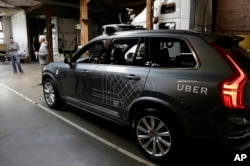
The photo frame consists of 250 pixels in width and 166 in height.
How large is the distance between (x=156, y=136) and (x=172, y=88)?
2.16 feet

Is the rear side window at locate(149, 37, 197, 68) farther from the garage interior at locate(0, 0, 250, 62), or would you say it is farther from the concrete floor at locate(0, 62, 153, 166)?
the garage interior at locate(0, 0, 250, 62)

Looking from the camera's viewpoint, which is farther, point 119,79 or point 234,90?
point 119,79

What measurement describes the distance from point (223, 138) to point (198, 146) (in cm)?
29

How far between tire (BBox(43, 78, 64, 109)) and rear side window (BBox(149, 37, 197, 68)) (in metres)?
2.55

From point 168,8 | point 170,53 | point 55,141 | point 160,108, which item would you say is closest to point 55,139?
point 55,141

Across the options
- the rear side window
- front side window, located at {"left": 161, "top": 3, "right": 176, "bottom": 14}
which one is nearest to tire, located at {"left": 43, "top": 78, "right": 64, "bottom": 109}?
the rear side window

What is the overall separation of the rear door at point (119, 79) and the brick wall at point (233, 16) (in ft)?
22.6

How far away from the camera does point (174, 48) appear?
2.87 m

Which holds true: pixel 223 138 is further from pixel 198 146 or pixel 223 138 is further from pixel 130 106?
pixel 130 106

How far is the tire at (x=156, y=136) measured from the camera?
2510 mm

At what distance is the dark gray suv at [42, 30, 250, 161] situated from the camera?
→ 211 centimetres

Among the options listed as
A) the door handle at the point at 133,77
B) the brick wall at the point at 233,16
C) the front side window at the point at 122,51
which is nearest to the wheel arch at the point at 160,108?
the door handle at the point at 133,77

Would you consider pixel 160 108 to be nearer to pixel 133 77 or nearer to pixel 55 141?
Answer: pixel 133 77

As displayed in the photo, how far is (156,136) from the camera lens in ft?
8.85
